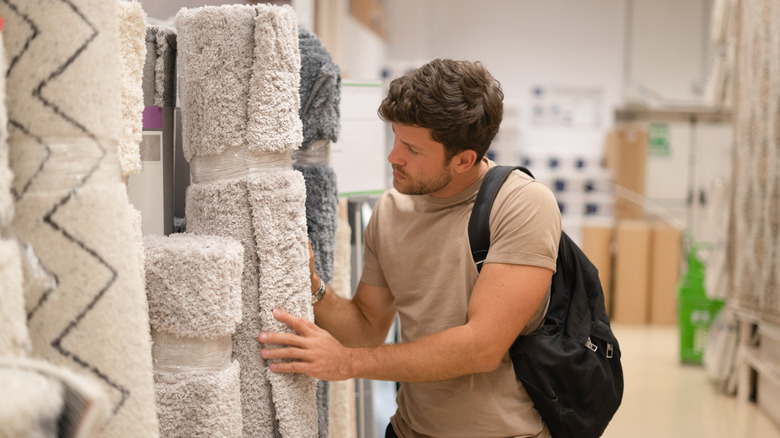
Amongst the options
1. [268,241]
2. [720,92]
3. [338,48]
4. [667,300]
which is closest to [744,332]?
[720,92]

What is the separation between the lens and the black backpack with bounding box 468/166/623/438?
1.51 meters

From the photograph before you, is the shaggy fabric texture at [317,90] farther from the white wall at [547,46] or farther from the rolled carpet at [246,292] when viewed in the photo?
the white wall at [547,46]

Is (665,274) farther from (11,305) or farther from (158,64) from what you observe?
(11,305)

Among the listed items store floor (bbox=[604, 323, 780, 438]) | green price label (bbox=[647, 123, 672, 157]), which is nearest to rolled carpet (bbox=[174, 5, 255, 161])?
store floor (bbox=[604, 323, 780, 438])

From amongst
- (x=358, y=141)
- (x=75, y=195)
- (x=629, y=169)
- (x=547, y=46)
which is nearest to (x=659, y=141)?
(x=629, y=169)

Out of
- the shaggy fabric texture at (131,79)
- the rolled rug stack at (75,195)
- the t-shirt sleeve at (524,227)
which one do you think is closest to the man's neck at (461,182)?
the t-shirt sleeve at (524,227)

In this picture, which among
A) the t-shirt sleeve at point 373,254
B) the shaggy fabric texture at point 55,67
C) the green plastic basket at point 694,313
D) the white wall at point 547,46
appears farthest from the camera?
the white wall at point 547,46

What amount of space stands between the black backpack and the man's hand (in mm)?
407

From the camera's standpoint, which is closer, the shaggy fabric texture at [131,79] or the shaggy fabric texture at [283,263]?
the shaggy fabric texture at [131,79]

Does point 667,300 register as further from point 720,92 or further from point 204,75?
point 204,75

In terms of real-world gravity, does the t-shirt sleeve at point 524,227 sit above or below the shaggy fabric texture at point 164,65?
below

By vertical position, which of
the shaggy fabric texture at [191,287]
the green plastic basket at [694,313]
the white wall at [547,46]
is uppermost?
the white wall at [547,46]

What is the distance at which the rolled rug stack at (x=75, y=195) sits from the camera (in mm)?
697

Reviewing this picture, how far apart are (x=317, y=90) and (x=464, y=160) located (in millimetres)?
363
